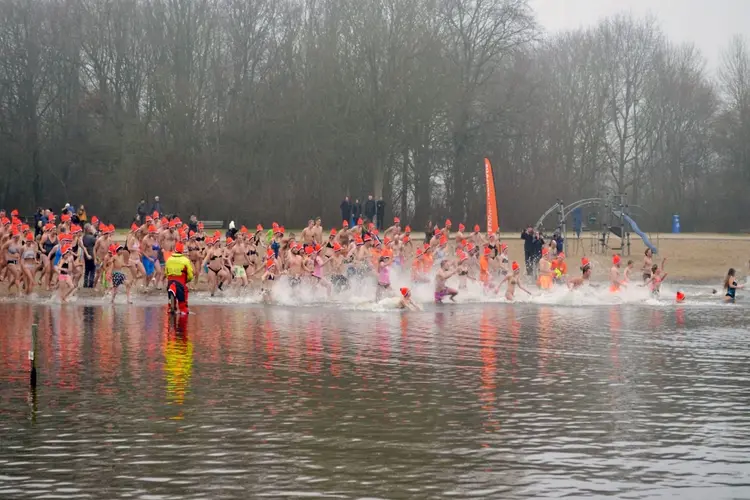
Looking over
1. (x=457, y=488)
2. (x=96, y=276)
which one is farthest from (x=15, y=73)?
(x=457, y=488)

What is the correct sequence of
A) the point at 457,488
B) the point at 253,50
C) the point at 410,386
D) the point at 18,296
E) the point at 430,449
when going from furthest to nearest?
the point at 253,50, the point at 18,296, the point at 410,386, the point at 430,449, the point at 457,488

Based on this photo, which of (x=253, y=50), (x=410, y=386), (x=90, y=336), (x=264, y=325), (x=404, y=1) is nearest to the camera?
(x=410, y=386)

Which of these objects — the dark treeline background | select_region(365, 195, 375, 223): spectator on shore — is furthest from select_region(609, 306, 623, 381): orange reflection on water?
the dark treeline background

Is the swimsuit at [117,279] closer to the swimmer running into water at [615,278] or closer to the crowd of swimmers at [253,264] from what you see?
the crowd of swimmers at [253,264]

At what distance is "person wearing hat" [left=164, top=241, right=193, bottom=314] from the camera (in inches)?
951

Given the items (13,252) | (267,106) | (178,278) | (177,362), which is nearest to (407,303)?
(178,278)

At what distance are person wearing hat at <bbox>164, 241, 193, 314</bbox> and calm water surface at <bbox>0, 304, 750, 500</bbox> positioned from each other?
1.89 metres

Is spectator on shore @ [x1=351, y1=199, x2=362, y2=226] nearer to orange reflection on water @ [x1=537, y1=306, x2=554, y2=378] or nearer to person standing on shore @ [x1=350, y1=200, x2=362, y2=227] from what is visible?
person standing on shore @ [x1=350, y1=200, x2=362, y2=227]

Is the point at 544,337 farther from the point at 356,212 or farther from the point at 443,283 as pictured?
the point at 356,212

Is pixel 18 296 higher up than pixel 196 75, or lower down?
lower down

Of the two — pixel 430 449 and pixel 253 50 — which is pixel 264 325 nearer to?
pixel 430 449

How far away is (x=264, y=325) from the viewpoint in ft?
75.8

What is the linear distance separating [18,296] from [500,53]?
122 feet

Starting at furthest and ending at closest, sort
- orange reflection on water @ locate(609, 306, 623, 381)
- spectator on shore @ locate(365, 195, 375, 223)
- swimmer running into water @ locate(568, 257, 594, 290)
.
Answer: spectator on shore @ locate(365, 195, 375, 223), swimmer running into water @ locate(568, 257, 594, 290), orange reflection on water @ locate(609, 306, 623, 381)
